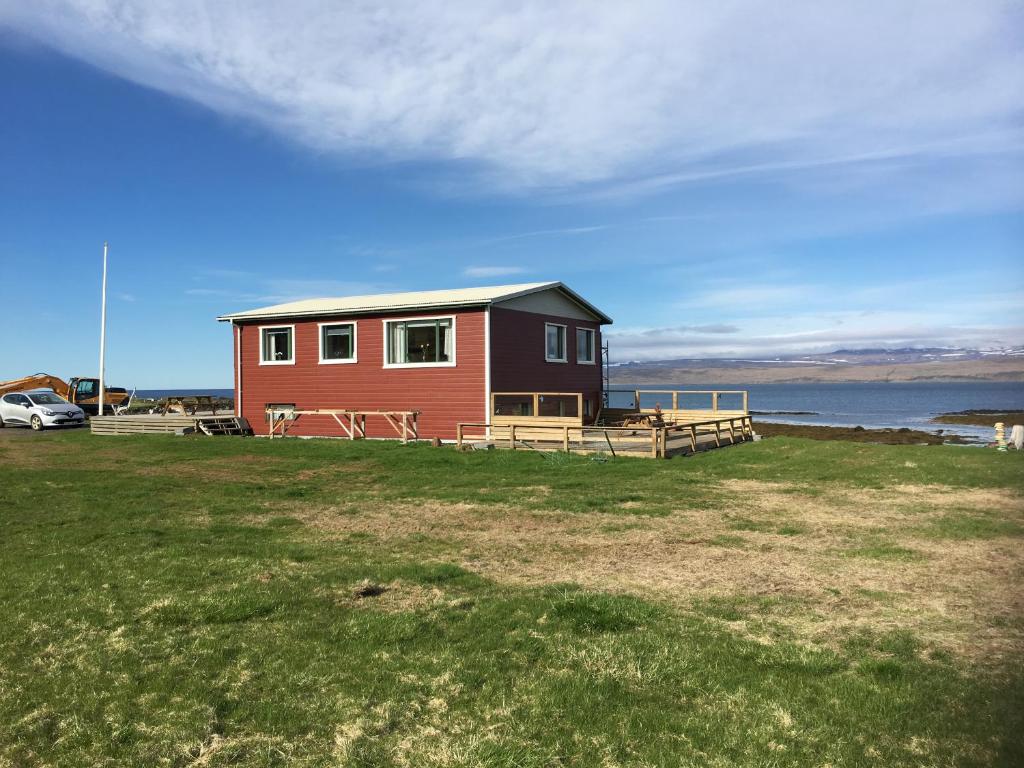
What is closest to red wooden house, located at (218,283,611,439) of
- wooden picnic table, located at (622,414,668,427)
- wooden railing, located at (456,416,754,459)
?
wooden railing, located at (456,416,754,459)

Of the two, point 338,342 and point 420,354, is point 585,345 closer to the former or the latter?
point 420,354

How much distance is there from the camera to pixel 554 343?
26.9 metres

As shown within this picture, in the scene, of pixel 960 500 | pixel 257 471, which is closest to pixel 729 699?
pixel 960 500

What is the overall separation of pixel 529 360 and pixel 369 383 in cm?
543

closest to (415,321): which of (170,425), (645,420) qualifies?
(645,420)

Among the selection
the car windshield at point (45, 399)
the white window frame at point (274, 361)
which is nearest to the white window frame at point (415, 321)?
the white window frame at point (274, 361)

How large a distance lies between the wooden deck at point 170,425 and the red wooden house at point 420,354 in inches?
30.1

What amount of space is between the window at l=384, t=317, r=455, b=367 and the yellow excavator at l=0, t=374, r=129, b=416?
79.6 feet

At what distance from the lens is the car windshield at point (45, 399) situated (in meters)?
33.7

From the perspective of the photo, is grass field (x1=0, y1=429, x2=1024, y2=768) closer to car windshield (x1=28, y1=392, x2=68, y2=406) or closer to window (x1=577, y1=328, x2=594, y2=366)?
window (x1=577, y1=328, x2=594, y2=366)

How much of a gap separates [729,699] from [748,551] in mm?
4573

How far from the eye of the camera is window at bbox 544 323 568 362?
86.2 feet

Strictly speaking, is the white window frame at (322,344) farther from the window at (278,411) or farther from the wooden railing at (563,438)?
the wooden railing at (563,438)

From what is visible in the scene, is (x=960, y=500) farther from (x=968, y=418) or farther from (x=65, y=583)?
(x=968, y=418)
